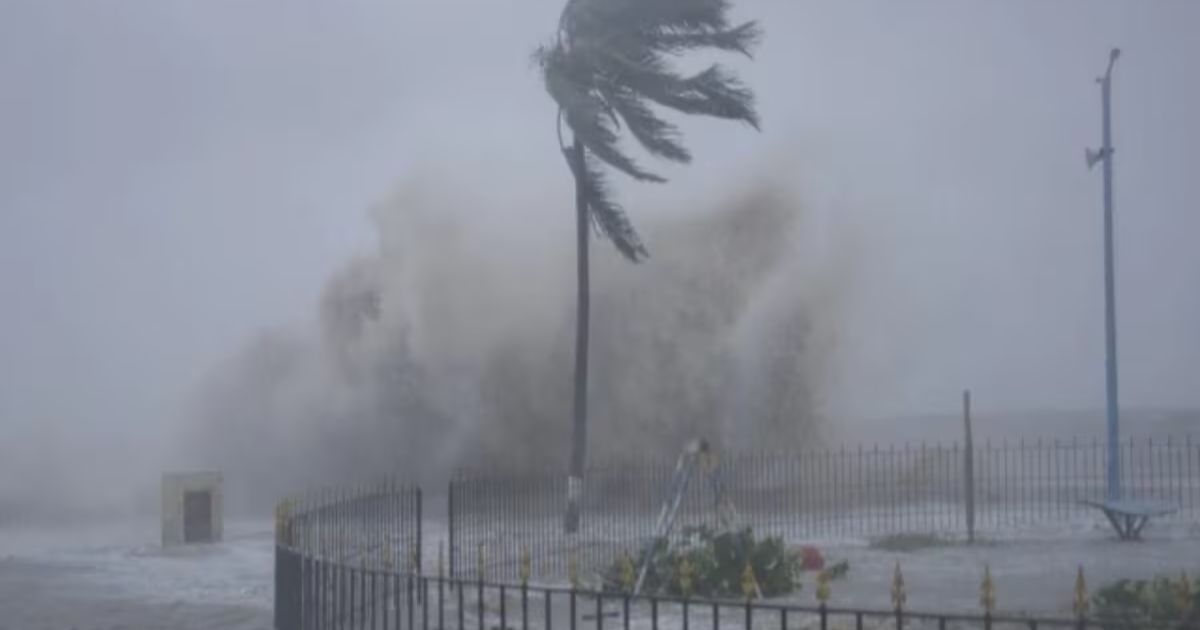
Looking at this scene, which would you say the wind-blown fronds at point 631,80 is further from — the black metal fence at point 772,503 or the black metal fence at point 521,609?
the black metal fence at point 521,609

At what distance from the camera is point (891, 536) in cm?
2283

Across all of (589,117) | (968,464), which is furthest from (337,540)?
(589,117)

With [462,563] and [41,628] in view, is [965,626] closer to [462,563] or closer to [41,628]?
[462,563]

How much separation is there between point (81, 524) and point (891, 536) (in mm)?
21589

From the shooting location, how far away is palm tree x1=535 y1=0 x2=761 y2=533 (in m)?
27.2

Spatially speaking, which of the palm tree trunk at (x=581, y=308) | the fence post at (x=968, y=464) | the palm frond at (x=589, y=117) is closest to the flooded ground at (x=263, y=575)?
the fence post at (x=968, y=464)

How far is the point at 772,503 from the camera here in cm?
2533

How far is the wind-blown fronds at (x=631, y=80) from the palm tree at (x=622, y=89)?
0.02 metres

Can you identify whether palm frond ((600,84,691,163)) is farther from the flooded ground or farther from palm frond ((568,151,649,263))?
the flooded ground

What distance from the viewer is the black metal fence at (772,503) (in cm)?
1934

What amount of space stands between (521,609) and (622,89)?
52.3ft

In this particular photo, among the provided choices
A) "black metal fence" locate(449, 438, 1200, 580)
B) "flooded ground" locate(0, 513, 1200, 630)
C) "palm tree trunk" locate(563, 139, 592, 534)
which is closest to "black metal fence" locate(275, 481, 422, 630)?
"black metal fence" locate(449, 438, 1200, 580)

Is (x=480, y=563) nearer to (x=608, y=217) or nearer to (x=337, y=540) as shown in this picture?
(x=337, y=540)

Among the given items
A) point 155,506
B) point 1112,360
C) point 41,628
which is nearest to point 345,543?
point 41,628
